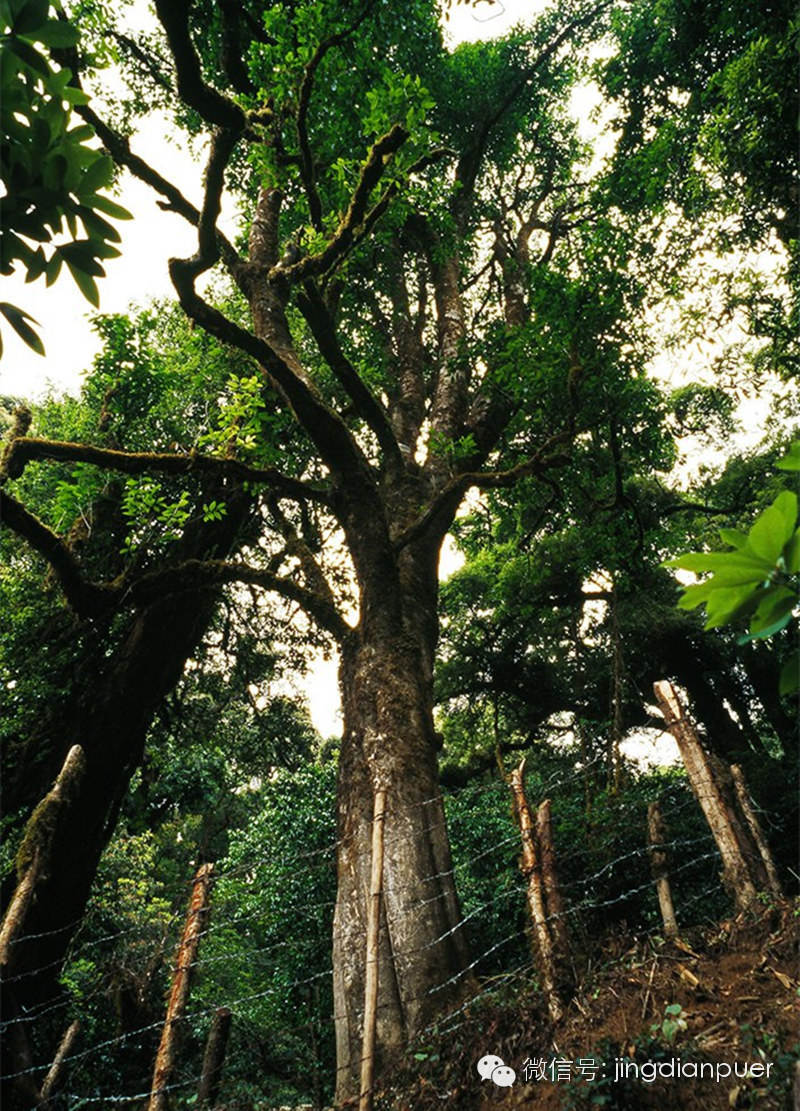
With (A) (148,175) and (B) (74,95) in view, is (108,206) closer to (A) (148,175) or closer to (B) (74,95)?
(B) (74,95)

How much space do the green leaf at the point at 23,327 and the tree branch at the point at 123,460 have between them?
437 centimetres

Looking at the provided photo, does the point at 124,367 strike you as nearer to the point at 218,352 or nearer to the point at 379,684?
the point at 218,352

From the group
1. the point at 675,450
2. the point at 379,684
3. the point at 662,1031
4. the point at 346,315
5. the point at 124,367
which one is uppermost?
the point at 346,315

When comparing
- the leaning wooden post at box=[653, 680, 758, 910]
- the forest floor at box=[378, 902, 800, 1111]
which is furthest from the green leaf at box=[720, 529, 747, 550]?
the leaning wooden post at box=[653, 680, 758, 910]

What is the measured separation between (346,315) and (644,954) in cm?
954

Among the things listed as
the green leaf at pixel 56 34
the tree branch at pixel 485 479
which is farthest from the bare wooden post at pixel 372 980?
the green leaf at pixel 56 34

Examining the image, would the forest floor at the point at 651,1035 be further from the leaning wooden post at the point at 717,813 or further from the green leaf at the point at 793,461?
the green leaf at the point at 793,461

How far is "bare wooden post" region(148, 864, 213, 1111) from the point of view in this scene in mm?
2898

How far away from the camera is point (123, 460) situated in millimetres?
5395

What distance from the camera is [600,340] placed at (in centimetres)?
716

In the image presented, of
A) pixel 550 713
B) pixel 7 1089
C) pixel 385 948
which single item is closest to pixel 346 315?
pixel 385 948

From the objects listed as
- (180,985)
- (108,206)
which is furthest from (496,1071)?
(108,206)

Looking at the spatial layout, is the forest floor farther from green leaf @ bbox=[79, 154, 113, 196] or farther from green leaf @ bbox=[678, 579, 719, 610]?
green leaf @ bbox=[79, 154, 113, 196]

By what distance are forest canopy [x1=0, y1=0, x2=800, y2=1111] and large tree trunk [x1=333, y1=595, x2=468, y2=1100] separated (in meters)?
0.03
